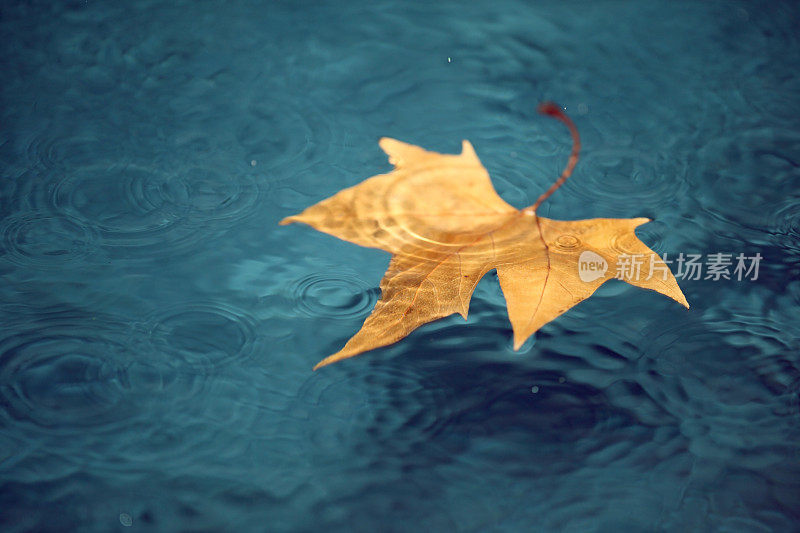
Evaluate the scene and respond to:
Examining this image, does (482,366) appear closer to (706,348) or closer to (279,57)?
(706,348)

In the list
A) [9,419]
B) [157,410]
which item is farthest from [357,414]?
[9,419]

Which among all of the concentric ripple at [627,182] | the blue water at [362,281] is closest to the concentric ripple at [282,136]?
the blue water at [362,281]

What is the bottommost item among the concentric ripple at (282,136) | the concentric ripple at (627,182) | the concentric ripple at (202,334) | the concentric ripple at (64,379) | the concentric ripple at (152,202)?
the concentric ripple at (64,379)

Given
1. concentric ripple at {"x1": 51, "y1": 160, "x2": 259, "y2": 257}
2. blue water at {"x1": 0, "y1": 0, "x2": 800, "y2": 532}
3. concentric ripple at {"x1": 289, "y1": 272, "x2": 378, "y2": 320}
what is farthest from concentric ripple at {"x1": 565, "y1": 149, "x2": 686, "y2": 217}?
concentric ripple at {"x1": 51, "y1": 160, "x2": 259, "y2": 257}

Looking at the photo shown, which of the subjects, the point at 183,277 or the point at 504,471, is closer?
the point at 504,471

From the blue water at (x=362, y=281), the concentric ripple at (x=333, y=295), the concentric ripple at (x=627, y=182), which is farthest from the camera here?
the concentric ripple at (x=627, y=182)

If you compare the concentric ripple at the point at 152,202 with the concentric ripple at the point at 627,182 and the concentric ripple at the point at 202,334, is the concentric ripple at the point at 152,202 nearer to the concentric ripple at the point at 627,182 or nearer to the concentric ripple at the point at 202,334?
the concentric ripple at the point at 202,334

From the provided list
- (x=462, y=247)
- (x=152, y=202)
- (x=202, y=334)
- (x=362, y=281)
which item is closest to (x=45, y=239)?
(x=152, y=202)
